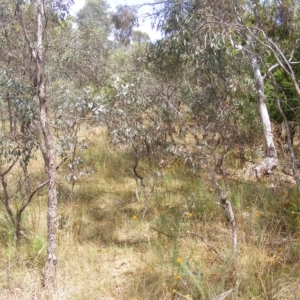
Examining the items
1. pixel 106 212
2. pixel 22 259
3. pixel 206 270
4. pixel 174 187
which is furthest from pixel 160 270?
pixel 174 187

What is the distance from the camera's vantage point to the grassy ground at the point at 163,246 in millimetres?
3158

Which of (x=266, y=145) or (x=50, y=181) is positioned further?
(x=266, y=145)

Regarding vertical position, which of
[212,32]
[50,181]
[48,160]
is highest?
[212,32]

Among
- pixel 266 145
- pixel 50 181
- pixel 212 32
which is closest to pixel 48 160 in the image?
pixel 50 181

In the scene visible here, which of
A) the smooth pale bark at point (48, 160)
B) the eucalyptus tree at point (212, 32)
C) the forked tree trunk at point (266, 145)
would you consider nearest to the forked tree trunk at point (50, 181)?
the smooth pale bark at point (48, 160)

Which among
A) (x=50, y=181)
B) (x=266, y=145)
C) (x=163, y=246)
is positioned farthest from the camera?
(x=266, y=145)

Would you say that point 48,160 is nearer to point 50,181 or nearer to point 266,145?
point 50,181

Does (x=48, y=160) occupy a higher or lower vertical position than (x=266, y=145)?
higher

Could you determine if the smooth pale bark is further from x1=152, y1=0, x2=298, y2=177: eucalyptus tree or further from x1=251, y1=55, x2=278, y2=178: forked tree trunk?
x1=251, y1=55, x2=278, y2=178: forked tree trunk

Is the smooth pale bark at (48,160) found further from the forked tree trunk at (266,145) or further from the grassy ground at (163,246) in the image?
the forked tree trunk at (266,145)

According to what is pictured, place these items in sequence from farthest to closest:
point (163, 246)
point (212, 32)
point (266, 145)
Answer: point (266, 145) < point (163, 246) < point (212, 32)

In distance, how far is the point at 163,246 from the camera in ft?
13.0

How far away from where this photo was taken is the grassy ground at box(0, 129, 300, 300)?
124 inches

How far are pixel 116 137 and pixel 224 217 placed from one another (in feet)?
6.13
